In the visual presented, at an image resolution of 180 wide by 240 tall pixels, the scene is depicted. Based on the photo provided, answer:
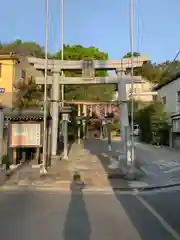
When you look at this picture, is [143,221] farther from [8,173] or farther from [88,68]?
[88,68]

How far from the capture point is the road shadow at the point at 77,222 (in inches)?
274

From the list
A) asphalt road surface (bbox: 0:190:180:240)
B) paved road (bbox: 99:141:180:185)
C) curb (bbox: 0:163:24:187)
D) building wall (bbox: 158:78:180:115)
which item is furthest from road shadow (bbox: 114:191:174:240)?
building wall (bbox: 158:78:180:115)

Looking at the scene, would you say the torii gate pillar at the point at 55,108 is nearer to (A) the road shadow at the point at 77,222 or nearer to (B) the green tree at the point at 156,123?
(A) the road shadow at the point at 77,222

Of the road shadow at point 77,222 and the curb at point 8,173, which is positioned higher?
the curb at point 8,173

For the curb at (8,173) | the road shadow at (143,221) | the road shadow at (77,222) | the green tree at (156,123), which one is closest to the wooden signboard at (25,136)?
the curb at (8,173)

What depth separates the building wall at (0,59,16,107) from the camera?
112ft

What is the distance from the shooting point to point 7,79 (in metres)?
34.4

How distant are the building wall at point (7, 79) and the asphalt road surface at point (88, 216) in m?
22.7

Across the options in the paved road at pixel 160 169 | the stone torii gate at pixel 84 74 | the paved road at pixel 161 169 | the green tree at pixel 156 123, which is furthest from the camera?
the green tree at pixel 156 123

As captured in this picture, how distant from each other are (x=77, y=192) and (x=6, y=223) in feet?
18.8

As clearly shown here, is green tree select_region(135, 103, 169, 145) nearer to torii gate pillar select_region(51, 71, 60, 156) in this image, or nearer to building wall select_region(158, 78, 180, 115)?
building wall select_region(158, 78, 180, 115)

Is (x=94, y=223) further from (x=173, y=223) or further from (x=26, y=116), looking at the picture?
(x=26, y=116)

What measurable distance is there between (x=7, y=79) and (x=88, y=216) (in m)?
27.2

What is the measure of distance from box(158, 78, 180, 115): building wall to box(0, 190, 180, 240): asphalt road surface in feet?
80.2
